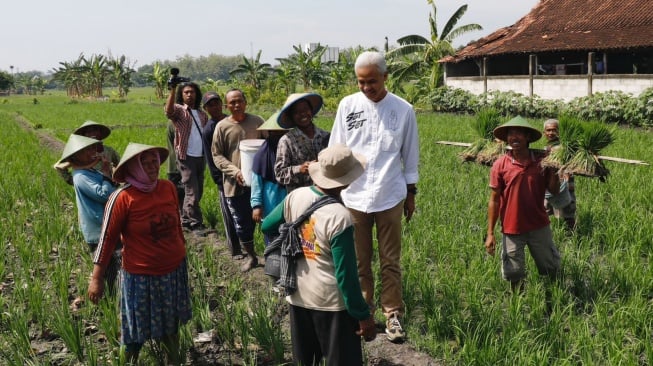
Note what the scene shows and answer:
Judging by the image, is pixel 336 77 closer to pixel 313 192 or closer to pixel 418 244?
pixel 418 244

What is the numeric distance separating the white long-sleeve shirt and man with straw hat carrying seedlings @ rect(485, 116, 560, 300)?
0.61 meters

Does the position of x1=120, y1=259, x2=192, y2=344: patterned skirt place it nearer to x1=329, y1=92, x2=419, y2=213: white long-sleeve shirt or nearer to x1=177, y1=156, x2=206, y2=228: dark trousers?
x1=329, y1=92, x2=419, y2=213: white long-sleeve shirt

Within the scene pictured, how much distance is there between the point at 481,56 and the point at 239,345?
18.4m

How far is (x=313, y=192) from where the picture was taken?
2207 mm

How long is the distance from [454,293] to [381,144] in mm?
1022

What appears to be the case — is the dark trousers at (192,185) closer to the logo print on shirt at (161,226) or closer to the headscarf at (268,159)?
the headscarf at (268,159)

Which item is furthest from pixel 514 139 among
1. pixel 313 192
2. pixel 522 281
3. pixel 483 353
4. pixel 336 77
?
pixel 336 77

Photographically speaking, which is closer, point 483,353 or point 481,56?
point 483,353

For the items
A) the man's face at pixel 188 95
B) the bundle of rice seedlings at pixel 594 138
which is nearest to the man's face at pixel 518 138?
the bundle of rice seedlings at pixel 594 138

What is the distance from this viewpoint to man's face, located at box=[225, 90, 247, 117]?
13.9ft

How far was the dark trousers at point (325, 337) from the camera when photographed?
2242mm

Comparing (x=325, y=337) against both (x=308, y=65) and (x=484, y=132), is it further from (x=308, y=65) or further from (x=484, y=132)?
(x=308, y=65)

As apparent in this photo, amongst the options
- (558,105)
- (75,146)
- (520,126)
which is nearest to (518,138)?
A: (520,126)


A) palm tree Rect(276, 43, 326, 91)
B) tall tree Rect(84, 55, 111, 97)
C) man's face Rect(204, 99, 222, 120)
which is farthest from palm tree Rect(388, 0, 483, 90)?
tall tree Rect(84, 55, 111, 97)
